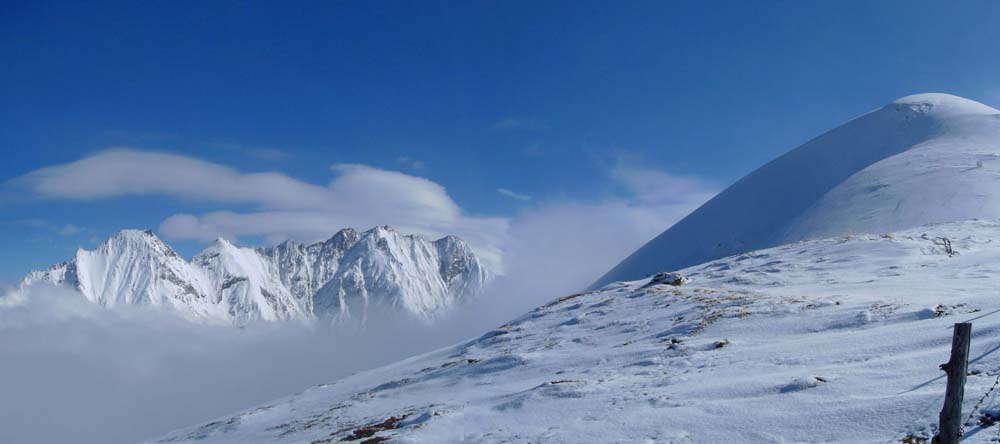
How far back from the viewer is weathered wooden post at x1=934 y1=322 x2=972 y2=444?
6.23m

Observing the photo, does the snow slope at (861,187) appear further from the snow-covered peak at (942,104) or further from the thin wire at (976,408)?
the thin wire at (976,408)

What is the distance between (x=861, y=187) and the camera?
4309cm

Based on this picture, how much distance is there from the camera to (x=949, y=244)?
78.6ft

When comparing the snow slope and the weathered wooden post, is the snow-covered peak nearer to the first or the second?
the snow slope

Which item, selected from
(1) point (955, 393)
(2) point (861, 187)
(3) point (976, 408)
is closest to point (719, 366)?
(3) point (976, 408)

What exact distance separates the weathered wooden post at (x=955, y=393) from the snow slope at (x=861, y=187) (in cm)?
3141

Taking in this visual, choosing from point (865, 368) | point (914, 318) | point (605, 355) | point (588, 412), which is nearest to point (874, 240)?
point (914, 318)

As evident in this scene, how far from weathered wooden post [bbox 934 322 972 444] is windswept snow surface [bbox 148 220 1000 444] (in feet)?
2.42

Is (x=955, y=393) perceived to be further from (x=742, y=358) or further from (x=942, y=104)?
(x=942, y=104)

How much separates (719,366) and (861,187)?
37.9 meters

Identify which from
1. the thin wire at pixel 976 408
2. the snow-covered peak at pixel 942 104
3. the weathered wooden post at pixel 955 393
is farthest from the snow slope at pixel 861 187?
the weathered wooden post at pixel 955 393

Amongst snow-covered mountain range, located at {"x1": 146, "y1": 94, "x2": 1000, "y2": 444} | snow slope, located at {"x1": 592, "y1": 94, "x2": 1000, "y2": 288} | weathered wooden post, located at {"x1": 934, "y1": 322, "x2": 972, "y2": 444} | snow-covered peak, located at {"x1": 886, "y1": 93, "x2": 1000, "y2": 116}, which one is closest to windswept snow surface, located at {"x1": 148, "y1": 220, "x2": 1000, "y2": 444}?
snow-covered mountain range, located at {"x1": 146, "y1": 94, "x2": 1000, "y2": 444}

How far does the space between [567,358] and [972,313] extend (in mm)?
9724

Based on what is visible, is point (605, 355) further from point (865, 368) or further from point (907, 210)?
point (907, 210)
